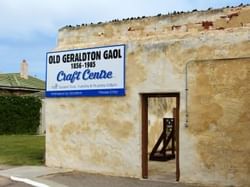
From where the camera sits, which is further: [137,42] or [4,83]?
[4,83]

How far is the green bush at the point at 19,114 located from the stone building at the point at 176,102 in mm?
16760

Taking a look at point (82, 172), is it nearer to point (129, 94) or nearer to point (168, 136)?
point (129, 94)

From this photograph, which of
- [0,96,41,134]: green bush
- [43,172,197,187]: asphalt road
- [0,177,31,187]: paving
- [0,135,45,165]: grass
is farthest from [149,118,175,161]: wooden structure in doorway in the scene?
[0,96,41,134]: green bush

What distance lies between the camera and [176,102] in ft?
45.5

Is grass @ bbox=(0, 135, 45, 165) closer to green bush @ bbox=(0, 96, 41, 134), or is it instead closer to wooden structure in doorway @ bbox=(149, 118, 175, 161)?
wooden structure in doorway @ bbox=(149, 118, 175, 161)

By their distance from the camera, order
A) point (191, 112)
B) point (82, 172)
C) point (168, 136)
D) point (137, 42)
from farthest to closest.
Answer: point (168, 136)
point (82, 172)
point (137, 42)
point (191, 112)

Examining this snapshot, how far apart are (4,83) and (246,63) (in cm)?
2919

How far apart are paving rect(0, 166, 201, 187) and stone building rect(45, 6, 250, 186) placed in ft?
1.44

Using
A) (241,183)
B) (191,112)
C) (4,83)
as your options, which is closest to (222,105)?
(191,112)

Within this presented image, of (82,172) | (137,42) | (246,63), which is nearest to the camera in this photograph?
(246,63)

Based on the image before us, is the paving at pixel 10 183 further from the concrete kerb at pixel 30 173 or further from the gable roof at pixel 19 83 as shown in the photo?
the gable roof at pixel 19 83

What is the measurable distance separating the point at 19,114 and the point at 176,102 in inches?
784

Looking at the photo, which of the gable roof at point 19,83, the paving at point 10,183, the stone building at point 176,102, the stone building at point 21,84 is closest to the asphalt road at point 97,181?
the stone building at point 176,102

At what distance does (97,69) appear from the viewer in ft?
48.1
